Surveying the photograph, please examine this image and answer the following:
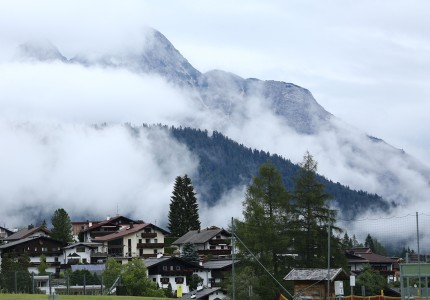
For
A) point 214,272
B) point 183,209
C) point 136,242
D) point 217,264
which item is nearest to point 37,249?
point 136,242

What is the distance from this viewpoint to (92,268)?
109000 millimetres

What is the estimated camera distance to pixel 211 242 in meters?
129

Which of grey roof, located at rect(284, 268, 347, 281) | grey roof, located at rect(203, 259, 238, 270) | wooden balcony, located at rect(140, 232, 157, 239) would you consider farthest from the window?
grey roof, located at rect(284, 268, 347, 281)

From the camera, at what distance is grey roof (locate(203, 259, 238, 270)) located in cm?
10366

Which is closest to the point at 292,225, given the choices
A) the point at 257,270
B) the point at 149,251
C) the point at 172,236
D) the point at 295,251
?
the point at 295,251

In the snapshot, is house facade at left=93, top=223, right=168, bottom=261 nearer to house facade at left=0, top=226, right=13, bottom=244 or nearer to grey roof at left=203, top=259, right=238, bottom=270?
grey roof at left=203, top=259, right=238, bottom=270

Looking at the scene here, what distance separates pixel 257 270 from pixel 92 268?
5152cm

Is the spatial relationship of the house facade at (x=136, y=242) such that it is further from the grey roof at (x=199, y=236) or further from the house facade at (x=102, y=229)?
the house facade at (x=102, y=229)

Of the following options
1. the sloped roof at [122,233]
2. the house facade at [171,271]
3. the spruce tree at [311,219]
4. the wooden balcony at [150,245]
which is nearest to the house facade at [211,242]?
the wooden balcony at [150,245]

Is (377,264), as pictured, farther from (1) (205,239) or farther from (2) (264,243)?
(2) (264,243)

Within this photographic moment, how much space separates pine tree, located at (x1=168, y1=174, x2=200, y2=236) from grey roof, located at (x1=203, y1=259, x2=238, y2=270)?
32.4m

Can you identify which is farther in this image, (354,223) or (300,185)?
(300,185)

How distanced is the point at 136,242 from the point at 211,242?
15.3 metres

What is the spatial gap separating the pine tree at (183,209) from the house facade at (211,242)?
12.6 metres
